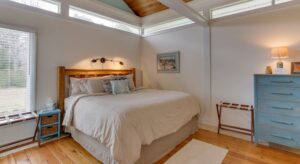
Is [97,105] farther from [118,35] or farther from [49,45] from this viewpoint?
[118,35]

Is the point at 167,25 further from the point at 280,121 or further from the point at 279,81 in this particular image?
the point at 280,121

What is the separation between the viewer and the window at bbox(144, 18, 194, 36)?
392 cm

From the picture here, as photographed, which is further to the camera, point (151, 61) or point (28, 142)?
point (151, 61)

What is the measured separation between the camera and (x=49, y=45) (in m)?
2.96

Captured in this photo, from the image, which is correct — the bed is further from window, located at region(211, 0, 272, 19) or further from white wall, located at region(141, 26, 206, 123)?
window, located at region(211, 0, 272, 19)

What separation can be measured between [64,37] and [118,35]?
1.44 meters

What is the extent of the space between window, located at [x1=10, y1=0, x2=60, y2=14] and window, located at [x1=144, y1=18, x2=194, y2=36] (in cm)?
246

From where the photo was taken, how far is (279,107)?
2395mm

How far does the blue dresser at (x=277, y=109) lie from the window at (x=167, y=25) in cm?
219

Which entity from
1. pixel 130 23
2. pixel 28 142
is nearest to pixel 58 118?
pixel 28 142

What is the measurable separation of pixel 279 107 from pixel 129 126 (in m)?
2.37

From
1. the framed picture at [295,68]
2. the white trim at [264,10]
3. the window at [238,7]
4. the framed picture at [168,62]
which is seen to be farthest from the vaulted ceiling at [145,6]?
the framed picture at [295,68]

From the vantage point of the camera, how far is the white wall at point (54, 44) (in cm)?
259

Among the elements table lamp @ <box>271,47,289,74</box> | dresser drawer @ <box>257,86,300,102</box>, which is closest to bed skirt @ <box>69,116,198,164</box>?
dresser drawer @ <box>257,86,300,102</box>
